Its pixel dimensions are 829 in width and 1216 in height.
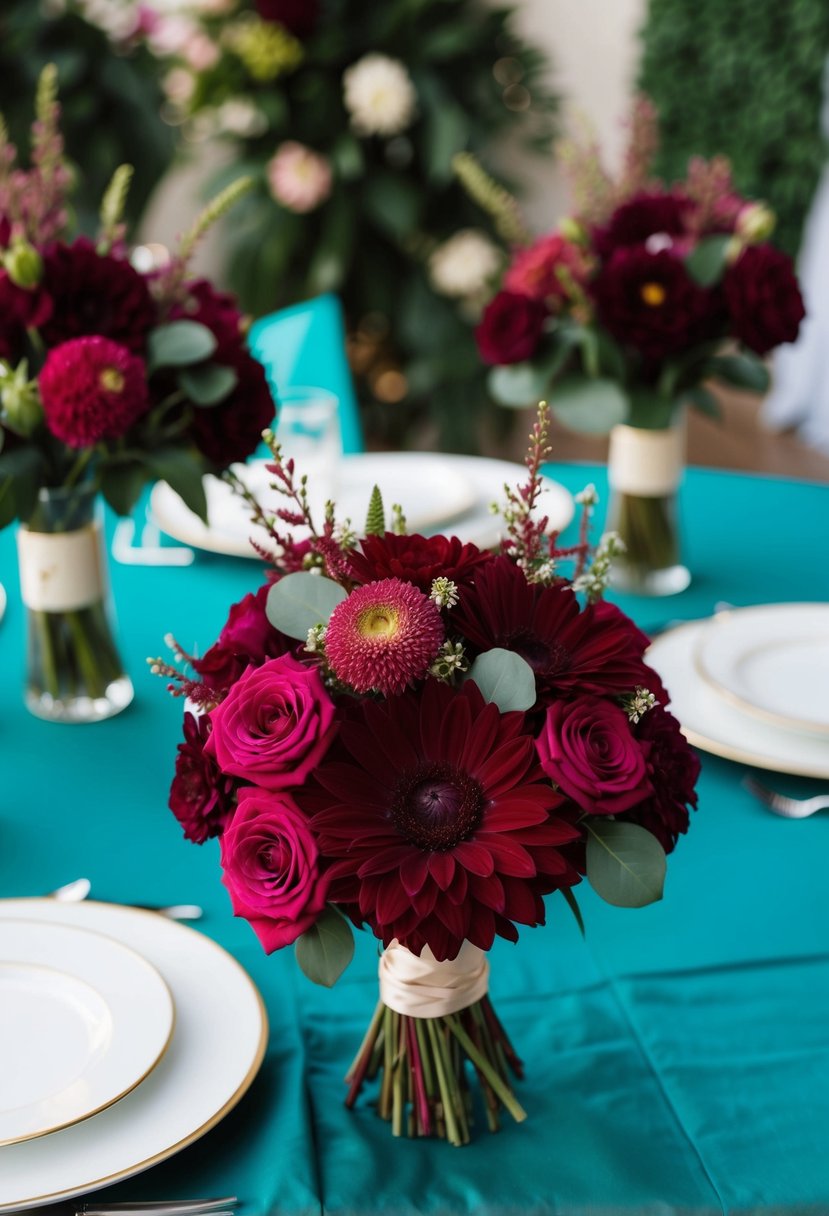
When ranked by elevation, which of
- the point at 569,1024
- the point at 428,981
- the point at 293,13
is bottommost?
the point at 569,1024

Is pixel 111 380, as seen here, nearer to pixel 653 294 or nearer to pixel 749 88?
pixel 653 294

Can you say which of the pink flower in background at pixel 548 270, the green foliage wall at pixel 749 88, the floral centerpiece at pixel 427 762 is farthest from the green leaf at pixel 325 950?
the green foliage wall at pixel 749 88

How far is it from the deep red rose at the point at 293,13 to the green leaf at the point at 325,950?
13.1 feet

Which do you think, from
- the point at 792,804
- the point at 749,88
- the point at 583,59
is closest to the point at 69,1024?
the point at 792,804

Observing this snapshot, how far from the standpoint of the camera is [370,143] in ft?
14.8

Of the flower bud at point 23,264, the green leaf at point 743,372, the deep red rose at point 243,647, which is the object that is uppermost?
the flower bud at point 23,264

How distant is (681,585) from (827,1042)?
2.36 ft

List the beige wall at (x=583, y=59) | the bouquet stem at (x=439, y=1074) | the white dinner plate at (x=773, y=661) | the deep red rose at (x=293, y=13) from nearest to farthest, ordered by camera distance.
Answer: the bouquet stem at (x=439, y=1074) < the white dinner plate at (x=773, y=661) < the deep red rose at (x=293, y=13) < the beige wall at (x=583, y=59)

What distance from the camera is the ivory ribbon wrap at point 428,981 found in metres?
0.71

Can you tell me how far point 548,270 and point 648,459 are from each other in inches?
8.7

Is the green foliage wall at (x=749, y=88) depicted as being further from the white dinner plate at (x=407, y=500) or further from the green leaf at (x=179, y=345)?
the green leaf at (x=179, y=345)

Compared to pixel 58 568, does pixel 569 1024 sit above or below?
below

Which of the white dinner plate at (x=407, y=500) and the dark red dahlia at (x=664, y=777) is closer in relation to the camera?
the dark red dahlia at (x=664, y=777)

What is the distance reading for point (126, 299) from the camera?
109 centimetres
